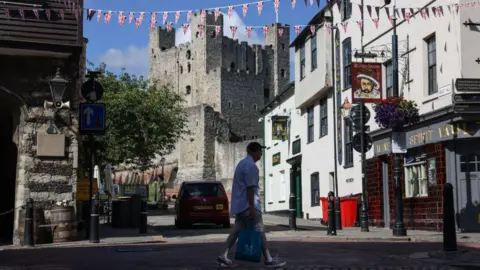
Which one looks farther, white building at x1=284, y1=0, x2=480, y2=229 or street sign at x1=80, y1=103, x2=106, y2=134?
white building at x1=284, y1=0, x2=480, y2=229

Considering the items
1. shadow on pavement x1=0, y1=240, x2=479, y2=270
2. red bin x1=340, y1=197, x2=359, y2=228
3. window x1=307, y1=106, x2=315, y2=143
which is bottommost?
shadow on pavement x1=0, y1=240, x2=479, y2=270

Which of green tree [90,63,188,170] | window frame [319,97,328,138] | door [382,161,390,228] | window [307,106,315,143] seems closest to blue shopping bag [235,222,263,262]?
door [382,161,390,228]

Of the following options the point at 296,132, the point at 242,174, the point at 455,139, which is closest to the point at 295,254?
the point at 242,174

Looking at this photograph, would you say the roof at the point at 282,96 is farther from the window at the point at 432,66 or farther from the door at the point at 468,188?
the door at the point at 468,188

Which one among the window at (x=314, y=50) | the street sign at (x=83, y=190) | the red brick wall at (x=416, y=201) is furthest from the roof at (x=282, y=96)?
the street sign at (x=83, y=190)

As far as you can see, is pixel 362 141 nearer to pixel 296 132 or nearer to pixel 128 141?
pixel 296 132

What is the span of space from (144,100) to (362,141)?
23336mm

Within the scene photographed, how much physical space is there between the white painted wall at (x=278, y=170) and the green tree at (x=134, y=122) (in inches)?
251

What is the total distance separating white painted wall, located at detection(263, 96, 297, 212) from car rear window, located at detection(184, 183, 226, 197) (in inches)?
483

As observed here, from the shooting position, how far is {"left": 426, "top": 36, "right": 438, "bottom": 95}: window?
18.0 meters

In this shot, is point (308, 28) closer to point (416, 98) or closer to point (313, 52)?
point (313, 52)

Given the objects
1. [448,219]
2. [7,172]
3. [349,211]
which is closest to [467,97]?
[448,219]

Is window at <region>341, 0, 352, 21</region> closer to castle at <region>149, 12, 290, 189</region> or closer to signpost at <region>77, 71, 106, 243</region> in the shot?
signpost at <region>77, 71, 106, 243</region>

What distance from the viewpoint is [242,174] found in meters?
9.08
